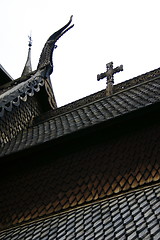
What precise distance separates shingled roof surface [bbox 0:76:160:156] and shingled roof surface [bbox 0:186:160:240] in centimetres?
143

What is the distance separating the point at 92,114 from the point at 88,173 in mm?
1441

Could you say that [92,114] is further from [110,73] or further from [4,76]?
[4,76]

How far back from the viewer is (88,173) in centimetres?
555

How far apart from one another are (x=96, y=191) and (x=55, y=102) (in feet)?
18.4

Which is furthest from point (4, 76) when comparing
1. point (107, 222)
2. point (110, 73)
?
point (107, 222)

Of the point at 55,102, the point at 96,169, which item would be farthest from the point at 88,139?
the point at 55,102

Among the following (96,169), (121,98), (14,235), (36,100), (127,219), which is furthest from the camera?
(36,100)

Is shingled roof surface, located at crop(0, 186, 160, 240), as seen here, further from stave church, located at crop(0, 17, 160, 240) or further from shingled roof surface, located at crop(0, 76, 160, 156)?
shingled roof surface, located at crop(0, 76, 160, 156)

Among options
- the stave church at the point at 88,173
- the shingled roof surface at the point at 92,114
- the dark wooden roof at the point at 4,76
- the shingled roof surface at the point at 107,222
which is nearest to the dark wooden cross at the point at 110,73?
the shingled roof surface at the point at 92,114

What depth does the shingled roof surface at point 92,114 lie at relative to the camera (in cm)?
597

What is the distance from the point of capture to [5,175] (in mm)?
6465

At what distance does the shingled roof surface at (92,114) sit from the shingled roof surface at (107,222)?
56.4 inches

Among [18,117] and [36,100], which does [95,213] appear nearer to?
[18,117]

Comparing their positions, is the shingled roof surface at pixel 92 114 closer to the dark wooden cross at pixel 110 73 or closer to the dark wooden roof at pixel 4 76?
the dark wooden cross at pixel 110 73
